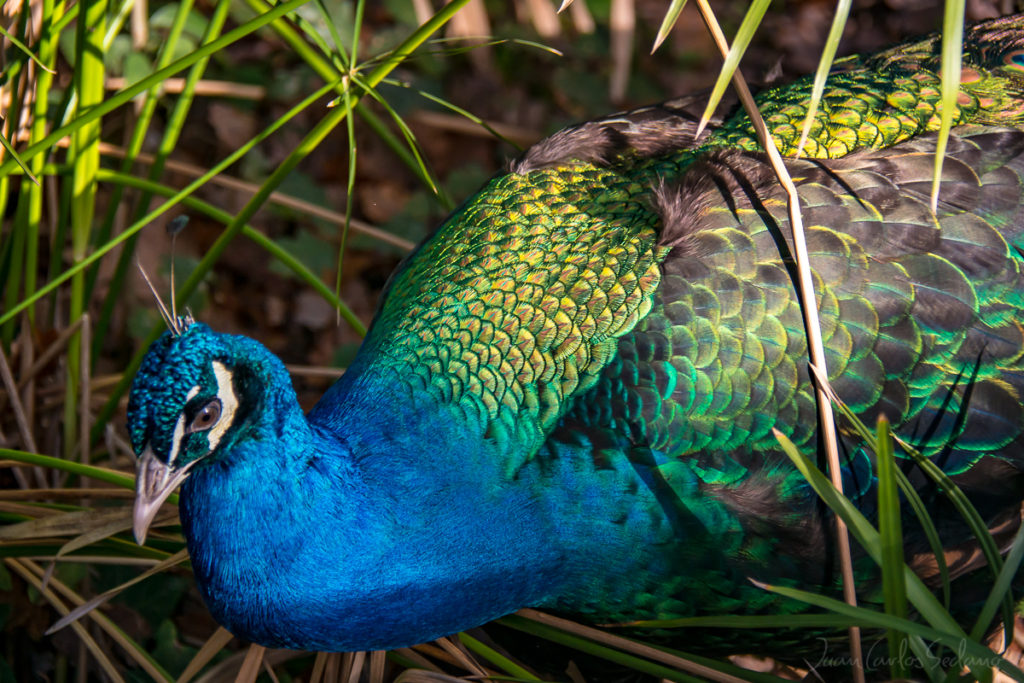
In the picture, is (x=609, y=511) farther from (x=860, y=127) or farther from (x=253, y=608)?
(x=860, y=127)

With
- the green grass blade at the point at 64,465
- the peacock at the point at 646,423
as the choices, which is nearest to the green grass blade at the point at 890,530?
the peacock at the point at 646,423

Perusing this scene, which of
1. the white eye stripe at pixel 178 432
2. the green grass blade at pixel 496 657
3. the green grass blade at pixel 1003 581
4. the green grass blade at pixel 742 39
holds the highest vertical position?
the green grass blade at pixel 742 39

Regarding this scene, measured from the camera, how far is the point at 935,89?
→ 1849 mm

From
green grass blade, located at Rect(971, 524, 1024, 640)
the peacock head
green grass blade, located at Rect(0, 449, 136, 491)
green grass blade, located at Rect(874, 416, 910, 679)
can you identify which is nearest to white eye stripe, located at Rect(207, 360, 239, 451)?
the peacock head

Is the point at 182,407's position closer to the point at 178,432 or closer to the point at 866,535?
the point at 178,432

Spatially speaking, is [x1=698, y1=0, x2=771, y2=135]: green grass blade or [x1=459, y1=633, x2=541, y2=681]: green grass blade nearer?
[x1=698, y1=0, x2=771, y2=135]: green grass blade

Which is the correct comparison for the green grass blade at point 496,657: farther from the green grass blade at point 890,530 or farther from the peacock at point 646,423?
the green grass blade at point 890,530

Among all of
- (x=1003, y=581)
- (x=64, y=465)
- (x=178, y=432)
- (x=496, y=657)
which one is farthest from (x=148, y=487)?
(x=1003, y=581)

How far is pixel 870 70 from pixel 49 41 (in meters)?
1.59

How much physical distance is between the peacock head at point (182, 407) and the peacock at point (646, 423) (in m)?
0.01

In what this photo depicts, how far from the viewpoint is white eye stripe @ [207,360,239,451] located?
1.35m

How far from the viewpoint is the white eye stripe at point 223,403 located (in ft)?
4.42

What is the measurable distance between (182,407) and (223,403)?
7cm

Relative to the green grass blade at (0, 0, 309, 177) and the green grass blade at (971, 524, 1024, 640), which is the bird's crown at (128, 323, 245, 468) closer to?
the green grass blade at (0, 0, 309, 177)
